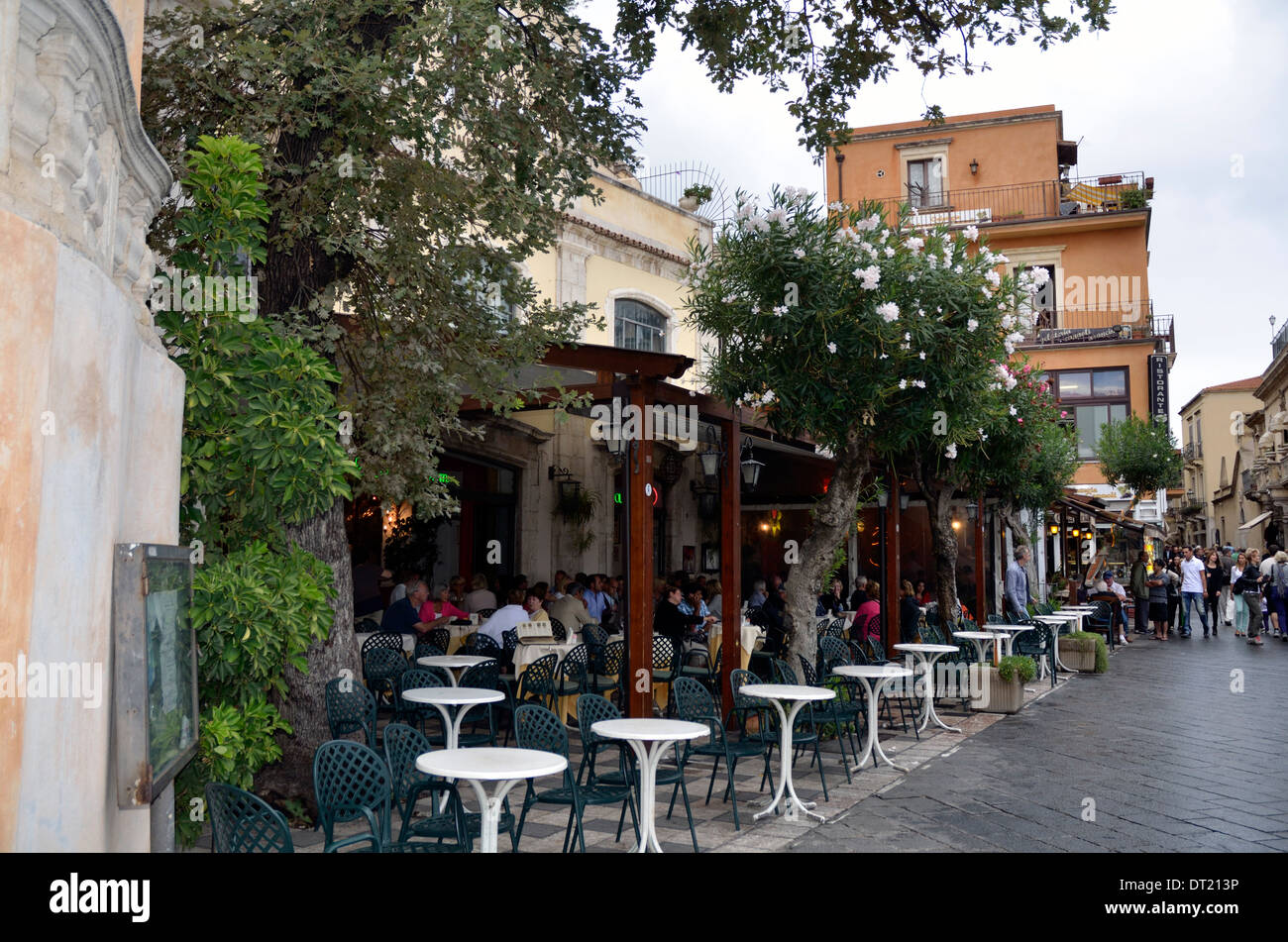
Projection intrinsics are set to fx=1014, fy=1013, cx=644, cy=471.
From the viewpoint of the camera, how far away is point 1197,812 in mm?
Answer: 6402

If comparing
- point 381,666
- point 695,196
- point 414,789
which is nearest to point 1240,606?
point 695,196

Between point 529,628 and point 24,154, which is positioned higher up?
point 24,154

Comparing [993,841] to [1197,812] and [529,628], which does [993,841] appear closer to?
[1197,812]

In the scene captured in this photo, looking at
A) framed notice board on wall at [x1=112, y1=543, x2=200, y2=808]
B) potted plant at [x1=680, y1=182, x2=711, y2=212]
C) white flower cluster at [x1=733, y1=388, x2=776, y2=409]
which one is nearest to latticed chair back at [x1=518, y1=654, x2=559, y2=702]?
white flower cluster at [x1=733, y1=388, x2=776, y2=409]

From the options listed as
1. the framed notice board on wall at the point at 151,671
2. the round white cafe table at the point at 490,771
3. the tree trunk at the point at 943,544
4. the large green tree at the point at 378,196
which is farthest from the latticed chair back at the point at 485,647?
the tree trunk at the point at 943,544

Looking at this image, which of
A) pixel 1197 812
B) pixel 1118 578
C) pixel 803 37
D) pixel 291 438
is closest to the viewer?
pixel 291 438

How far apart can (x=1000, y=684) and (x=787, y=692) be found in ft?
17.3

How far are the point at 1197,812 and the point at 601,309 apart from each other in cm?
1153

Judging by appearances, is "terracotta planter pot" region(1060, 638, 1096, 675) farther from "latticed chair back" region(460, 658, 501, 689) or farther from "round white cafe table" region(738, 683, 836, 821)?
"latticed chair back" region(460, 658, 501, 689)

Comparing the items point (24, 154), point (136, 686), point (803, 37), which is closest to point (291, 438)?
point (136, 686)

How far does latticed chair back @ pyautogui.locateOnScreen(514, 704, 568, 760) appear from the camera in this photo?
5.32m

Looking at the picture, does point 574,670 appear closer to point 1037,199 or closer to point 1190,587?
point 1190,587

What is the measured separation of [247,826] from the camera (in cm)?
337

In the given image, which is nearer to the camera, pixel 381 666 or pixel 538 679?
pixel 538 679
